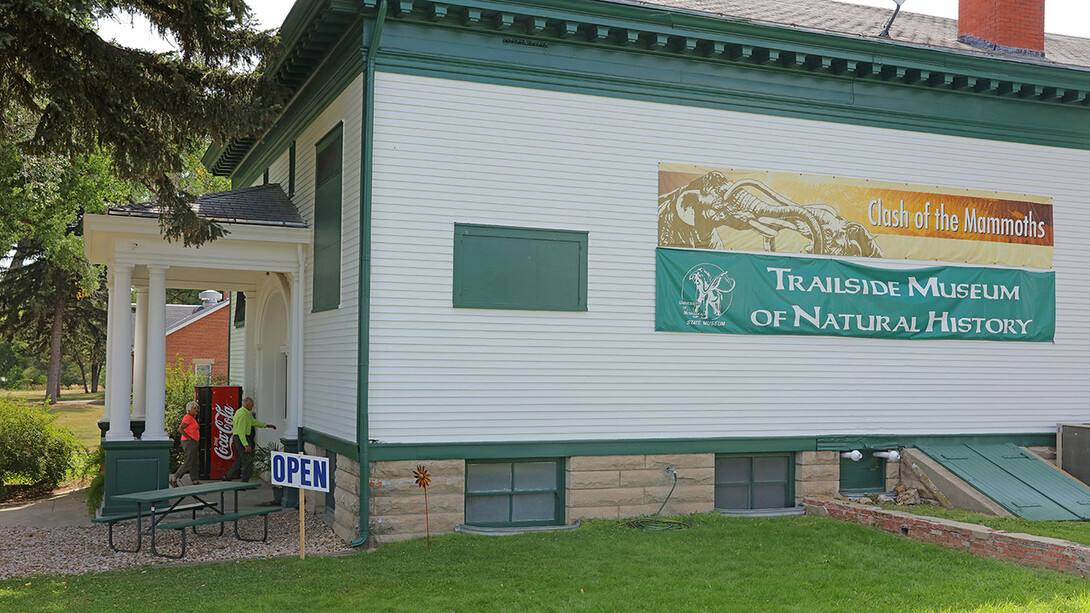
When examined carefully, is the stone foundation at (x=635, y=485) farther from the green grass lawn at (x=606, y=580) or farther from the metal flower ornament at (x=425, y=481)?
the metal flower ornament at (x=425, y=481)

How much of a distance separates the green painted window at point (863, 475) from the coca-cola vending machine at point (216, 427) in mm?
11216

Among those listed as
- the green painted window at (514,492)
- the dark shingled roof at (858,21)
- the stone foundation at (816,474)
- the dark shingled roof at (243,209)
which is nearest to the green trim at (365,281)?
the green painted window at (514,492)

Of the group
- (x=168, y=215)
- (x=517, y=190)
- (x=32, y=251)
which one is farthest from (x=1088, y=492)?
(x=32, y=251)

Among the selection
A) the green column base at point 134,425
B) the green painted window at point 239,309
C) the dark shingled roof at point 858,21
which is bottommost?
the green column base at point 134,425

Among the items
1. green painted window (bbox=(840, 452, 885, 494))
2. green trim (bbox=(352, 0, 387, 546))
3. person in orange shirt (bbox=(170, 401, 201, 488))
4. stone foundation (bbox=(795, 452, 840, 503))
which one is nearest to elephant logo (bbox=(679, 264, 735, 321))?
stone foundation (bbox=(795, 452, 840, 503))

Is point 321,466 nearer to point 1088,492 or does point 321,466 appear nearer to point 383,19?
point 383,19

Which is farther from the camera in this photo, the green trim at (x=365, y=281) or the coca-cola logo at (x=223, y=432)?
the coca-cola logo at (x=223, y=432)

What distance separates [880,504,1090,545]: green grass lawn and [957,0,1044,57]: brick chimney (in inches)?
326

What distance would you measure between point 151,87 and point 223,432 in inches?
357

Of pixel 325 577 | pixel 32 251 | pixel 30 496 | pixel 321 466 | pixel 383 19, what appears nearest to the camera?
pixel 325 577

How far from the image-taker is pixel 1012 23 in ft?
54.2

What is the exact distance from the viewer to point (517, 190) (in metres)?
12.9

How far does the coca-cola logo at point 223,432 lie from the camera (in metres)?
18.5

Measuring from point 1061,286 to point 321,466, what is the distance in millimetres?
11907
